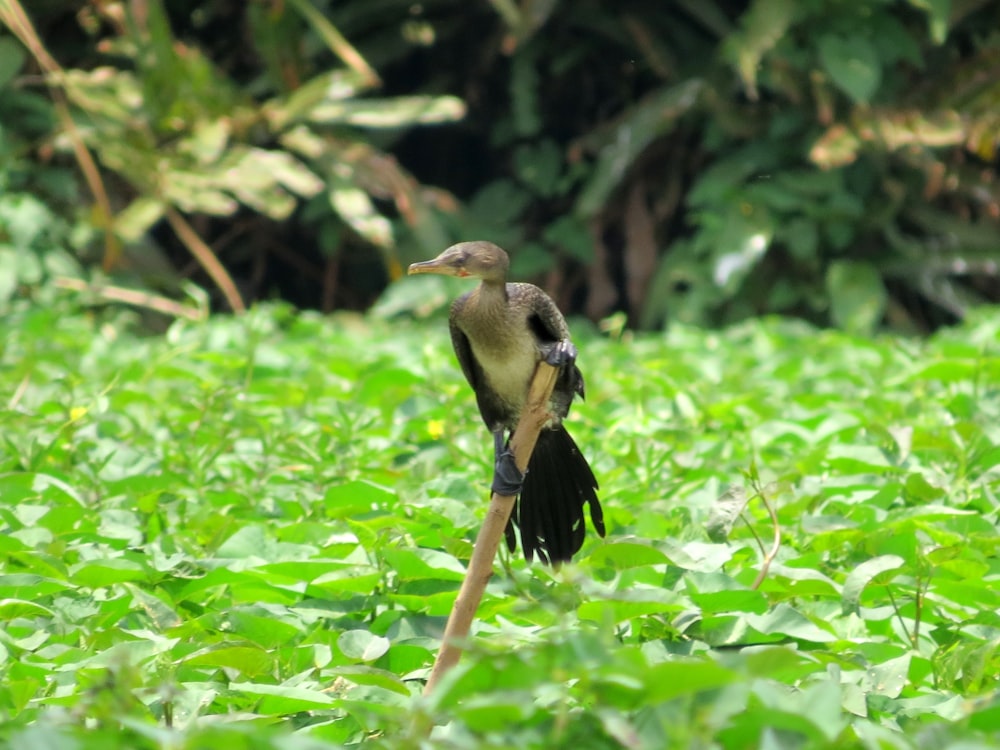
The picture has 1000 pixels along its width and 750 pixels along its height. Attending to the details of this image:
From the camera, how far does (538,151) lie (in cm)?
758

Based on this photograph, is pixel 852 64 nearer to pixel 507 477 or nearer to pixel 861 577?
pixel 861 577

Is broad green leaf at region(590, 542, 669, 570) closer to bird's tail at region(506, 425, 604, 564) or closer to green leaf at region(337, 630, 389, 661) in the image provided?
bird's tail at region(506, 425, 604, 564)

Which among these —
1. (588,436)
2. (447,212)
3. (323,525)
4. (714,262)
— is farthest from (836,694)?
(447,212)

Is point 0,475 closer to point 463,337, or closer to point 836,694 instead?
point 463,337

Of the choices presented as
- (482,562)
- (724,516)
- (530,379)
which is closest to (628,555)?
(724,516)

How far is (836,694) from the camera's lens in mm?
1261

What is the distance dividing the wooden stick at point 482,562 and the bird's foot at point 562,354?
140mm

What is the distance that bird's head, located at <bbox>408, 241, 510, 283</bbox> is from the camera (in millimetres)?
2012

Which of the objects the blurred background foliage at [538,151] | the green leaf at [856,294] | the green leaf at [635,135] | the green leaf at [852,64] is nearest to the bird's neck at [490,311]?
the blurred background foliage at [538,151]

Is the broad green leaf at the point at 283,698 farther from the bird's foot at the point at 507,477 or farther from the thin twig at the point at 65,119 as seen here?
the thin twig at the point at 65,119

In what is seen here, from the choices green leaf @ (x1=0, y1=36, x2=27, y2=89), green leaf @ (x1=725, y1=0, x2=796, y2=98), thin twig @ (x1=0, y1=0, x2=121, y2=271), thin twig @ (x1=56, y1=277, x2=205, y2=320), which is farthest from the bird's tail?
green leaf @ (x1=0, y1=36, x2=27, y2=89)

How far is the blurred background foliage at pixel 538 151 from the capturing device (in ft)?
20.7

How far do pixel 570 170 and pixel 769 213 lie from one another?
4.08ft

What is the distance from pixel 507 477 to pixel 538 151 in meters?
5.88
